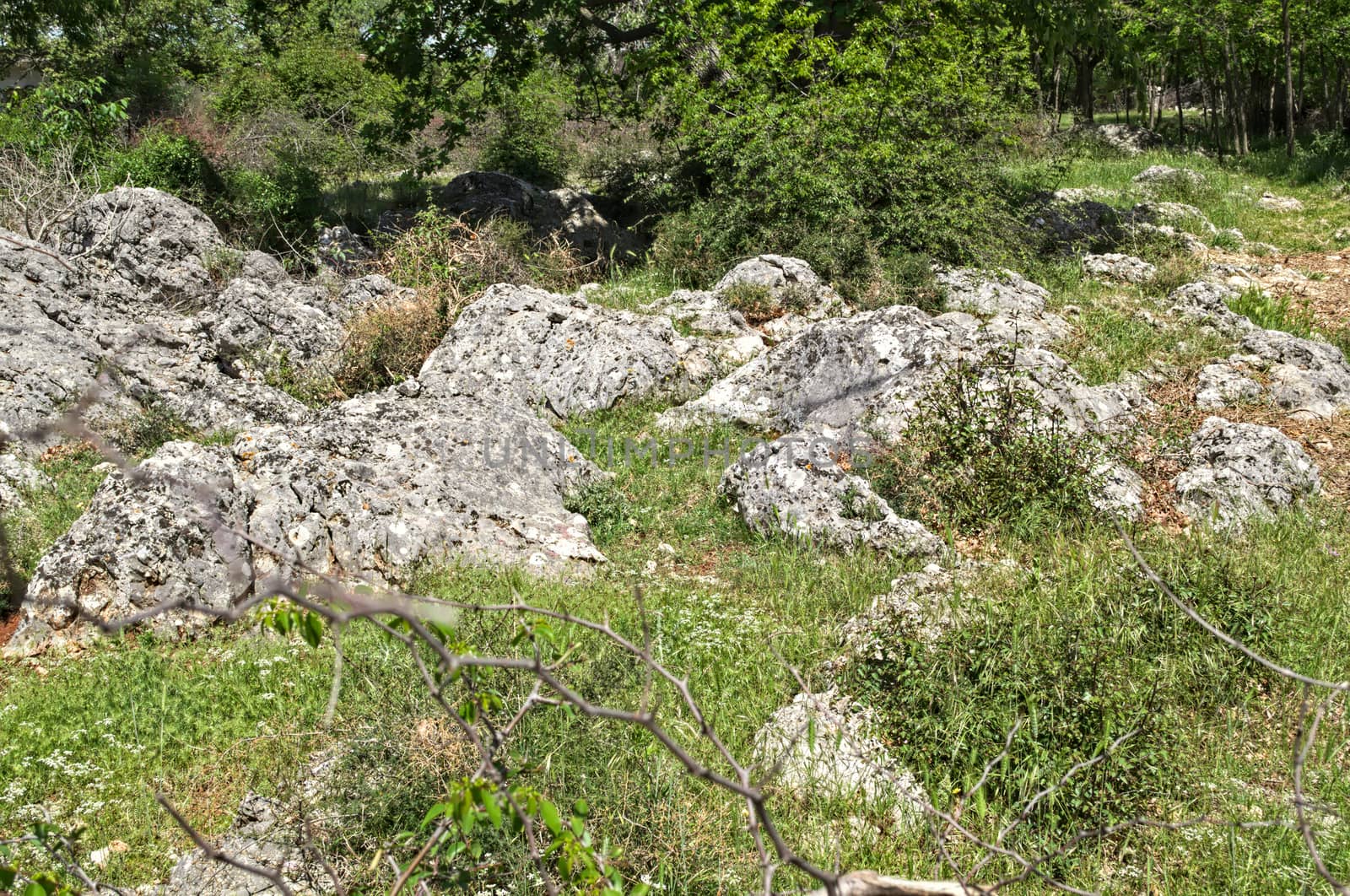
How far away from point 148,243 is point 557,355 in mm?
5433

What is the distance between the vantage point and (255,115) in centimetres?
2027

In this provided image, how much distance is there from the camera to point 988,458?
20.2 feet

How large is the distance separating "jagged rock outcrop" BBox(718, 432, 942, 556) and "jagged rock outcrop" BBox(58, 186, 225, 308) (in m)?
7.36

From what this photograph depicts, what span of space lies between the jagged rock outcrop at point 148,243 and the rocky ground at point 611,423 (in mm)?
35

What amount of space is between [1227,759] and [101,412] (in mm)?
8297

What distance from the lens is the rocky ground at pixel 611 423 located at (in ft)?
17.0

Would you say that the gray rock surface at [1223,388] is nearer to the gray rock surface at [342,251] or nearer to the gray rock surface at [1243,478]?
the gray rock surface at [1243,478]

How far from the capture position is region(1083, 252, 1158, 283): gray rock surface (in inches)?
423

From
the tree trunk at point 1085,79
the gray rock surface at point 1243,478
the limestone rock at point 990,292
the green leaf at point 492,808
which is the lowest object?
the gray rock surface at point 1243,478

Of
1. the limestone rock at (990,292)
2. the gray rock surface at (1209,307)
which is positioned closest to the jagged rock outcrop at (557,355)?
the limestone rock at (990,292)

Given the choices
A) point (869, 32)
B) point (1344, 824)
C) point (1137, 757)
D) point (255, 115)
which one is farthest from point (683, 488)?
point (255, 115)

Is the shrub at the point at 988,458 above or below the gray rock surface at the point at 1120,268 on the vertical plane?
below

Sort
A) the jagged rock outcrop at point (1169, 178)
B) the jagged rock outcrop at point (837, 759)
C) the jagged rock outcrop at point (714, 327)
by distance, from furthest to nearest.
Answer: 1. the jagged rock outcrop at point (1169, 178)
2. the jagged rock outcrop at point (714, 327)
3. the jagged rock outcrop at point (837, 759)

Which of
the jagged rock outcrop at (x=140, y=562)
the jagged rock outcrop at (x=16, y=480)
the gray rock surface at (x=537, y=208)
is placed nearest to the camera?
the jagged rock outcrop at (x=140, y=562)
